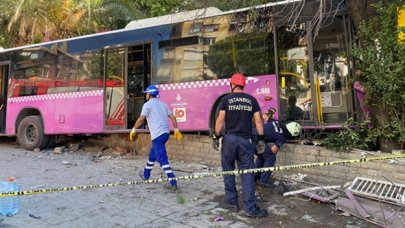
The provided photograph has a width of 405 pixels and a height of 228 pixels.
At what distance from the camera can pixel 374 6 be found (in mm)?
6828

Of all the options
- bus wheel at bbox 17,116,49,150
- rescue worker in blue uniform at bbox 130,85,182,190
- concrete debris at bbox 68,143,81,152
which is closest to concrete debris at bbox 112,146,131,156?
concrete debris at bbox 68,143,81,152

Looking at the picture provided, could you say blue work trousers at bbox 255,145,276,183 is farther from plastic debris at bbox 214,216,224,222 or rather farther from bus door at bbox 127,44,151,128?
bus door at bbox 127,44,151,128

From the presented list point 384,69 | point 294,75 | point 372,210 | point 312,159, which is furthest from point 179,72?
point 372,210

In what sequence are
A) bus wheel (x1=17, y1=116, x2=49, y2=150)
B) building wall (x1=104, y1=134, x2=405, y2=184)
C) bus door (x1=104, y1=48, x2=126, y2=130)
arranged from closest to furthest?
building wall (x1=104, y1=134, x2=405, y2=184) → bus door (x1=104, y1=48, x2=126, y2=130) → bus wheel (x1=17, y1=116, x2=49, y2=150)

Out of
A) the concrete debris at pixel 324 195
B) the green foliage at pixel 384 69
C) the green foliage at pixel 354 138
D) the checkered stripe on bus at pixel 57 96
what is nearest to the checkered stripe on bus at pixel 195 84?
the checkered stripe on bus at pixel 57 96

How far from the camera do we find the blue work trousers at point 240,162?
527 centimetres

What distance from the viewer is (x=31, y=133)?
38.7 feet

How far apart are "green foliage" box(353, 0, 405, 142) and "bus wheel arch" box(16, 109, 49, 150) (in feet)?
27.8

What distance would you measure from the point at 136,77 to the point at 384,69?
19.1 feet

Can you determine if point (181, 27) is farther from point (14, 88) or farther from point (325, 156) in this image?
point (14, 88)

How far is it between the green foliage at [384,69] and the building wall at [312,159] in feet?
2.01

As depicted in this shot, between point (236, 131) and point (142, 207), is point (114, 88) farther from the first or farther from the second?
point (236, 131)

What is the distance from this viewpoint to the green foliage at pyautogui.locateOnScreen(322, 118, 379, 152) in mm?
6848

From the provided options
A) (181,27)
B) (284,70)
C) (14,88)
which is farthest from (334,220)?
(14,88)
